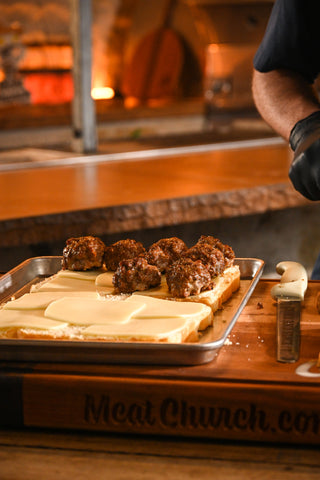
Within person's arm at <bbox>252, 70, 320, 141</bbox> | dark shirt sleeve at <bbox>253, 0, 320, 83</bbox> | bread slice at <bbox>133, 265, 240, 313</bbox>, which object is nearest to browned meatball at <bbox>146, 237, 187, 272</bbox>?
bread slice at <bbox>133, 265, 240, 313</bbox>

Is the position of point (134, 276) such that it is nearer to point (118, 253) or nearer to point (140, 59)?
point (118, 253)

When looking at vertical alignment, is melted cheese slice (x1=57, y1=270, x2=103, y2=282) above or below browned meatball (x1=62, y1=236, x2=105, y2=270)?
below

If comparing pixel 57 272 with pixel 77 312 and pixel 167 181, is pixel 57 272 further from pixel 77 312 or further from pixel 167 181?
pixel 167 181

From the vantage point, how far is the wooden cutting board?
1.02m

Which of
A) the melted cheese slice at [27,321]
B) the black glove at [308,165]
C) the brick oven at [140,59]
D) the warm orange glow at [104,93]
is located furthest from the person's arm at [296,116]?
the warm orange glow at [104,93]

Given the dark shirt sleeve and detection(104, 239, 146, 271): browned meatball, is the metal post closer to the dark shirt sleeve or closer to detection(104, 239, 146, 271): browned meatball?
the dark shirt sleeve

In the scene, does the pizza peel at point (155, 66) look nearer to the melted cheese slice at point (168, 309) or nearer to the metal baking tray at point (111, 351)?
the melted cheese slice at point (168, 309)

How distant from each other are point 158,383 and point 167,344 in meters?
0.06

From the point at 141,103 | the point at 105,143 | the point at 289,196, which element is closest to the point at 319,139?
the point at 289,196

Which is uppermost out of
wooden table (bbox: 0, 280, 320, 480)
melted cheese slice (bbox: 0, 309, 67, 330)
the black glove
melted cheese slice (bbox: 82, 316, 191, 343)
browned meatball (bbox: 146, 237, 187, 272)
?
the black glove

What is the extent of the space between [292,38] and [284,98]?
17 cm

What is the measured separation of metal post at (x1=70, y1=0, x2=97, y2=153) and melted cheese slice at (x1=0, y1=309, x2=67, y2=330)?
7.90 ft

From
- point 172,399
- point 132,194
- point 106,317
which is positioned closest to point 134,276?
point 106,317

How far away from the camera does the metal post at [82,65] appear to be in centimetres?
338
